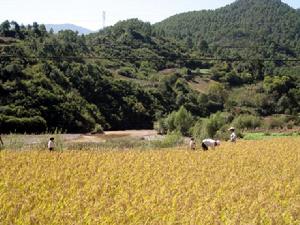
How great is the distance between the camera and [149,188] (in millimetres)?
12594

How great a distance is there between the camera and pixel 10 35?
8362 cm

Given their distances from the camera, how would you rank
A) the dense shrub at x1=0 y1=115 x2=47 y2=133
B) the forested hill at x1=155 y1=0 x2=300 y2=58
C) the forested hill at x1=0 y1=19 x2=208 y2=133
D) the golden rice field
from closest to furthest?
1. the golden rice field
2. the dense shrub at x1=0 y1=115 x2=47 y2=133
3. the forested hill at x1=0 y1=19 x2=208 y2=133
4. the forested hill at x1=155 y1=0 x2=300 y2=58

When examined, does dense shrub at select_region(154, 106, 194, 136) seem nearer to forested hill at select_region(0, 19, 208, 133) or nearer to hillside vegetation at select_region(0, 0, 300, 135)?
hillside vegetation at select_region(0, 0, 300, 135)

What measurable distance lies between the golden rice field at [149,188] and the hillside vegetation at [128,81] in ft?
19.2

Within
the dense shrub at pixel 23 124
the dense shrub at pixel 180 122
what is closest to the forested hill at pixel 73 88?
the dense shrub at pixel 23 124

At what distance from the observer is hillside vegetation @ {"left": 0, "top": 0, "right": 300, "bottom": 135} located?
55562 mm

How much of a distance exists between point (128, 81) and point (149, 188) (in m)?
69.7

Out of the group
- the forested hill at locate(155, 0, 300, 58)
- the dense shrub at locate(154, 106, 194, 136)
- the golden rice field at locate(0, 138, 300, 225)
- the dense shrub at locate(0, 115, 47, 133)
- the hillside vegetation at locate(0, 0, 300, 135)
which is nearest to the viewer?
the golden rice field at locate(0, 138, 300, 225)

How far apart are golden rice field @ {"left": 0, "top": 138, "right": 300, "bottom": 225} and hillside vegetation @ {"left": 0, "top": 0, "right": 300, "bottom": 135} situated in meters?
5.86

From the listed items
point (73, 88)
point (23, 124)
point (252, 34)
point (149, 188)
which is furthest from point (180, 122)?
point (252, 34)

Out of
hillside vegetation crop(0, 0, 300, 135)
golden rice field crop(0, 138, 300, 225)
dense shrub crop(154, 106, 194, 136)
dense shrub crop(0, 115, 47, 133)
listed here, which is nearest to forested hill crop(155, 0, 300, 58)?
hillside vegetation crop(0, 0, 300, 135)

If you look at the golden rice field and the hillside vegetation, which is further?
the hillside vegetation

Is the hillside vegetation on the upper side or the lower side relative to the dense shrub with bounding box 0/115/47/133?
upper

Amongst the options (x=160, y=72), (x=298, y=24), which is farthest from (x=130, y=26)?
(x=298, y=24)
